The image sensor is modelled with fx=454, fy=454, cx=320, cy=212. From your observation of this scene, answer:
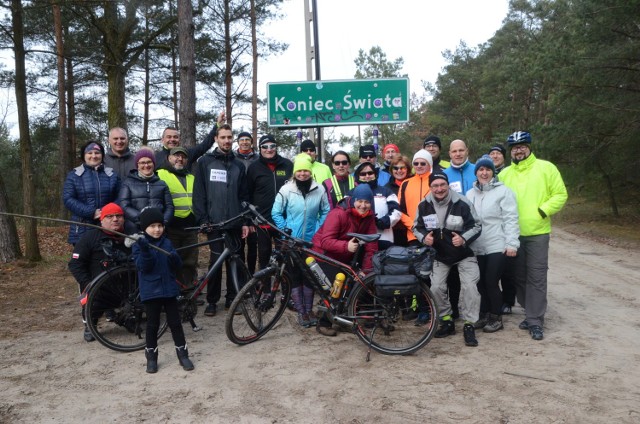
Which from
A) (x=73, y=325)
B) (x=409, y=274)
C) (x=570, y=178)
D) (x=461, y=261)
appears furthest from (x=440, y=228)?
(x=570, y=178)

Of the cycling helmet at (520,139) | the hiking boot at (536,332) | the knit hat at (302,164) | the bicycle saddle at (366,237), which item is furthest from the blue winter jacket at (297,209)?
the hiking boot at (536,332)

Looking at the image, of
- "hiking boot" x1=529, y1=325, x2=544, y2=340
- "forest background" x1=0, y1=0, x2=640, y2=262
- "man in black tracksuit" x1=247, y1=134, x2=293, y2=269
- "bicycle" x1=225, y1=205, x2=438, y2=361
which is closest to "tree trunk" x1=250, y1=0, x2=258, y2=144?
"forest background" x1=0, y1=0, x2=640, y2=262

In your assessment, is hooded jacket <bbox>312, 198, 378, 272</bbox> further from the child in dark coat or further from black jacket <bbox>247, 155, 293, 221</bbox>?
the child in dark coat

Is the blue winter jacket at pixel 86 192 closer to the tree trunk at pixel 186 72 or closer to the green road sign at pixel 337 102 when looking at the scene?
the tree trunk at pixel 186 72

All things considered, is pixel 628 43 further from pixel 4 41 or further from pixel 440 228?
pixel 4 41

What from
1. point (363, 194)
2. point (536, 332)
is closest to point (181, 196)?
point (363, 194)

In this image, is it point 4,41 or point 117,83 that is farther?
point 117,83

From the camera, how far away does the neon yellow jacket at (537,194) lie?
4.45m

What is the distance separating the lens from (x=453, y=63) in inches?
1345

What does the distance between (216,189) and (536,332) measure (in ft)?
11.7

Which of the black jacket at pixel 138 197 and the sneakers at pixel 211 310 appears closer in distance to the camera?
the black jacket at pixel 138 197

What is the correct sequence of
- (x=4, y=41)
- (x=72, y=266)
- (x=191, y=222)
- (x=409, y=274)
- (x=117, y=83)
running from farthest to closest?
(x=117, y=83), (x=4, y=41), (x=191, y=222), (x=72, y=266), (x=409, y=274)

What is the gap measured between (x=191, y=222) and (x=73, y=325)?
1627 millimetres

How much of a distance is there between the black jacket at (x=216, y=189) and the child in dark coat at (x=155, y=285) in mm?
1252
